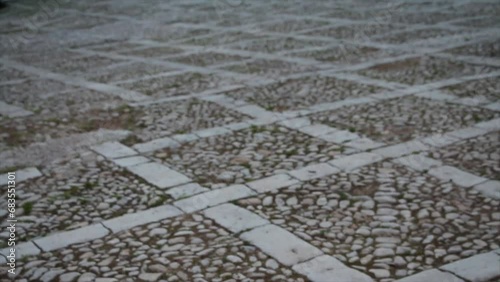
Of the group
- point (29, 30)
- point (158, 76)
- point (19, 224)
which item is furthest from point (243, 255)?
point (29, 30)

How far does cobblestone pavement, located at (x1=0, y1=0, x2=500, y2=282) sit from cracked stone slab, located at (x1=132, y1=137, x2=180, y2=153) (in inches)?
0.8

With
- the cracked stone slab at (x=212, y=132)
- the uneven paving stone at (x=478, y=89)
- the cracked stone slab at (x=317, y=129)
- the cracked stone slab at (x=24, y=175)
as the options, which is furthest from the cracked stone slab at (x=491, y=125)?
the cracked stone slab at (x=24, y=175)

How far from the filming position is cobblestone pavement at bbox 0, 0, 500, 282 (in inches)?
163

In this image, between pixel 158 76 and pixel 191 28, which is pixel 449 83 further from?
pixel 191 28

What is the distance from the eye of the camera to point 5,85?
32.0 feet

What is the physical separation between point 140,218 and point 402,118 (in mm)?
3355

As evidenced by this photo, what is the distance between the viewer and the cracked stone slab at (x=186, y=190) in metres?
5.17

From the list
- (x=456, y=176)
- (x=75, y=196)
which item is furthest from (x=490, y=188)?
(x=75, y=196)

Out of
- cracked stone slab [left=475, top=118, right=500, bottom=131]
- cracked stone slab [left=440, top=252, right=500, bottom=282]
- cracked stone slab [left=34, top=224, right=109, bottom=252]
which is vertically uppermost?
cracked stone slab [left=475, top=118, right=500, bottom=131]

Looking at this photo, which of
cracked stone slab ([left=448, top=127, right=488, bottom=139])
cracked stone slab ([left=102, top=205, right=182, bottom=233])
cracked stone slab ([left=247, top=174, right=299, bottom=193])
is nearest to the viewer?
cracked stone slab ([left=102, top=205, right=182, bottom=233])

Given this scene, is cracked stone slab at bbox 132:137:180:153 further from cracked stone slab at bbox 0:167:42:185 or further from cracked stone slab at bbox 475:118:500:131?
cracked stone slab at bbox 475:118:500:131

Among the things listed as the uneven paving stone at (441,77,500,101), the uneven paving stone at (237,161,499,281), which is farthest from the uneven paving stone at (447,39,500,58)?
the uneven paving stone at (237,161,499,281)

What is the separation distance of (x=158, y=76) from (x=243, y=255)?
5.95 m

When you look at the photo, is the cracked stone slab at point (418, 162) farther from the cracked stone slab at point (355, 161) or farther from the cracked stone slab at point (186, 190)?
the cracked stone slab at point (186, 190)
